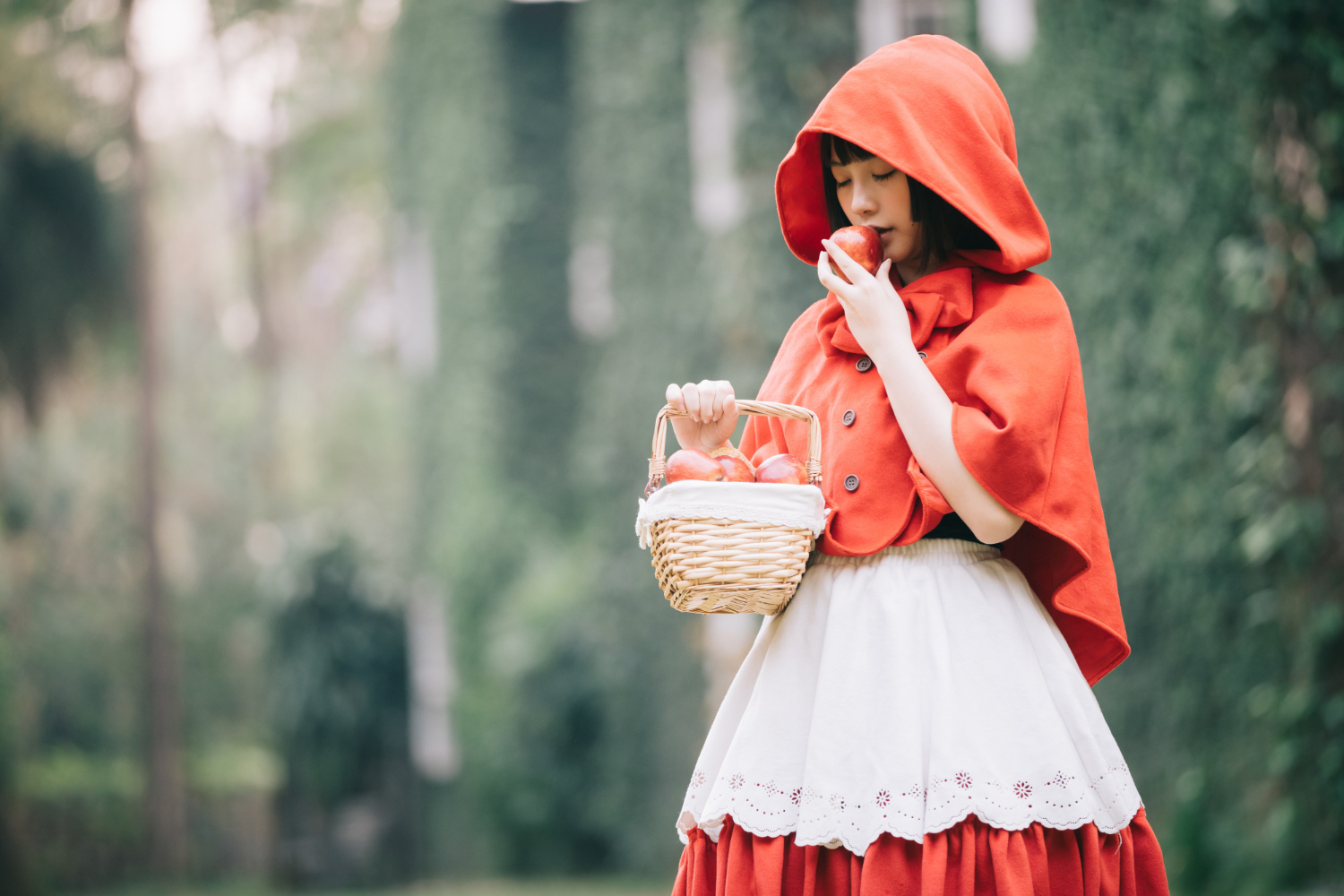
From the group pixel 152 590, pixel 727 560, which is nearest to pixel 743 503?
pixel 727 560

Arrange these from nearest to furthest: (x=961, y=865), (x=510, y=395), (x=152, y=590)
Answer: (x=961, y=865), (x=510, y=395), (x=152, y=590)

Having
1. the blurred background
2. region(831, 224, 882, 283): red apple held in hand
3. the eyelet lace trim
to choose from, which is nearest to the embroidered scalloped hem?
the eyelet lace trim

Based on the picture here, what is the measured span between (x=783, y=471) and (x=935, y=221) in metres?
0.51

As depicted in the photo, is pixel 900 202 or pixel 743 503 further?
pixel 900 202

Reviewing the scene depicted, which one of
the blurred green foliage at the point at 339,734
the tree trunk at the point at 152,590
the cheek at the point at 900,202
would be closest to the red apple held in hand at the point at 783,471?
the cheek at the point at 900,202

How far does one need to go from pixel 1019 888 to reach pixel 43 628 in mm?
10188

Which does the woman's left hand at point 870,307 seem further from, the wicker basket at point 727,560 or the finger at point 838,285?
the wicker basket at point 727,560

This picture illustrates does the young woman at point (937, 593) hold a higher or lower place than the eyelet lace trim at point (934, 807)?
higher

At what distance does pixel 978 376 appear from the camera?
66.4 inches

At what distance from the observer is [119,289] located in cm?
1052

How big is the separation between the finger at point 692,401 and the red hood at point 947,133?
1.52 feet

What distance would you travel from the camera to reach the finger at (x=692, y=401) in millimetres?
1857

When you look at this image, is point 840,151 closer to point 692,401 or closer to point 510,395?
point 692,401

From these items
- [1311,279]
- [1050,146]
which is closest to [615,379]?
[1050,146]
